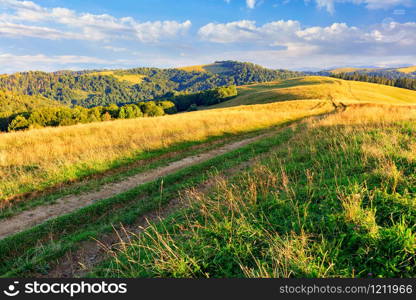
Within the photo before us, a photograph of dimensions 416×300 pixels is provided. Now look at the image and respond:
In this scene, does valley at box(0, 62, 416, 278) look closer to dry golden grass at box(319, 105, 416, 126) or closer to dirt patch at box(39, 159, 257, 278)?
dirt patch at box(39, 159, 257, 278)

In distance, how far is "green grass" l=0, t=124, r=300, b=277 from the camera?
216 inches

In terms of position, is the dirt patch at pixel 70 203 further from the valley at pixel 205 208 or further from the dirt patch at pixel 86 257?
the dirt patch at pixel 86 257

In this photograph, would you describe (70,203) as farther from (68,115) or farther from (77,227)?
(68,115)

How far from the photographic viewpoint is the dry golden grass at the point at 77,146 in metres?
10.8

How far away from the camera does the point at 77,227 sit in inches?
281

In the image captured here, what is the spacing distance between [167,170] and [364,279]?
10.3 meters

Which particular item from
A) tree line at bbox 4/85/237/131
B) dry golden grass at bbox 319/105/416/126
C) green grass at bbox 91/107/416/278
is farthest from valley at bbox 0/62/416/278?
tree line at bbox 4/85/237/131

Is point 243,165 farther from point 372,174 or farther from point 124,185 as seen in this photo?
point 372,174

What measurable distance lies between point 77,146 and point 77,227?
378 inches

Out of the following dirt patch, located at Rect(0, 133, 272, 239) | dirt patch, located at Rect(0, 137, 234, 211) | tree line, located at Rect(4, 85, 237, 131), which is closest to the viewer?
dirt patch, located at Rect(0, 133, 272, 239)

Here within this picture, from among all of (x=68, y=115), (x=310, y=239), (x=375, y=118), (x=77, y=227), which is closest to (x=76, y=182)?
(x=77, y=227)

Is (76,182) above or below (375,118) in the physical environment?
below

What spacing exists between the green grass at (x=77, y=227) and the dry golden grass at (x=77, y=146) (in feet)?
12.6

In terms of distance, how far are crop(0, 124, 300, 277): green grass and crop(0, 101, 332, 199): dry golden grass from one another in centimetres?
383
